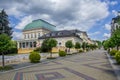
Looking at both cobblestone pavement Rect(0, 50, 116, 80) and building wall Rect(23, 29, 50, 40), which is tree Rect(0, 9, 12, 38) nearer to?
building wall Rect(23, 29, 50, 40)

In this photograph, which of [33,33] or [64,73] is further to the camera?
[33,33]

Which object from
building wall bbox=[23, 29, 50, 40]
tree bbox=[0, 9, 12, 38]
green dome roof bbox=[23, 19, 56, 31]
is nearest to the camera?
tree bbox=[0, 9, 12, 38]

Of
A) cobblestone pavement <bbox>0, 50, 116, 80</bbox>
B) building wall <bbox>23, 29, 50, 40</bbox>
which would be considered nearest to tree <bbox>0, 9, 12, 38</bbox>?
building wall <bbox>23, 29, 50, 40</bbox>

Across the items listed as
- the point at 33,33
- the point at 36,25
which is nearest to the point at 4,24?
the point at 33,33

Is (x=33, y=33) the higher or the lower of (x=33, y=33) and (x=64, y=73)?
the higher

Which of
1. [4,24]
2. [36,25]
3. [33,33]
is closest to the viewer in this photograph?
[4,24]

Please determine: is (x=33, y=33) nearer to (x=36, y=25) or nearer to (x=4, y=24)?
(x=36, y=25)

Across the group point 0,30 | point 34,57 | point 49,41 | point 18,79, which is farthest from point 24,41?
point 18,79

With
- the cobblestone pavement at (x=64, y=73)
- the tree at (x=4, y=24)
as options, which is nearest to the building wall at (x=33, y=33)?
the tree at (x=4, y=24)

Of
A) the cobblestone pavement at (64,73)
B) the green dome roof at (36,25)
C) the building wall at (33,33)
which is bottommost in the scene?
the cobblestone pavement at (64,73)

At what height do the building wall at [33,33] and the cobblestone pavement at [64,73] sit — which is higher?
the building wall at [33,33]

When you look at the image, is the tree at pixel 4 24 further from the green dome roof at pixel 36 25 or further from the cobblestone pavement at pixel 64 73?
the cobblestone pavement at pixel 64 73

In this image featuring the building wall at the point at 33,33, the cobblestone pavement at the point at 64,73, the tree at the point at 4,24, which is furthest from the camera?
the building wall at the point at 33,33

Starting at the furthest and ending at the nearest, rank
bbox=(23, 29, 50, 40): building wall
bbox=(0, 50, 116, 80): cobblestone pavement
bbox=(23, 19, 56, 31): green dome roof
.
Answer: bbox=(23, 19, 56, 31): green dome roof < bbox=(23, 29, 50, 40): building wall < bbox=(0, 50, 116, 80): cobblestone pavement
